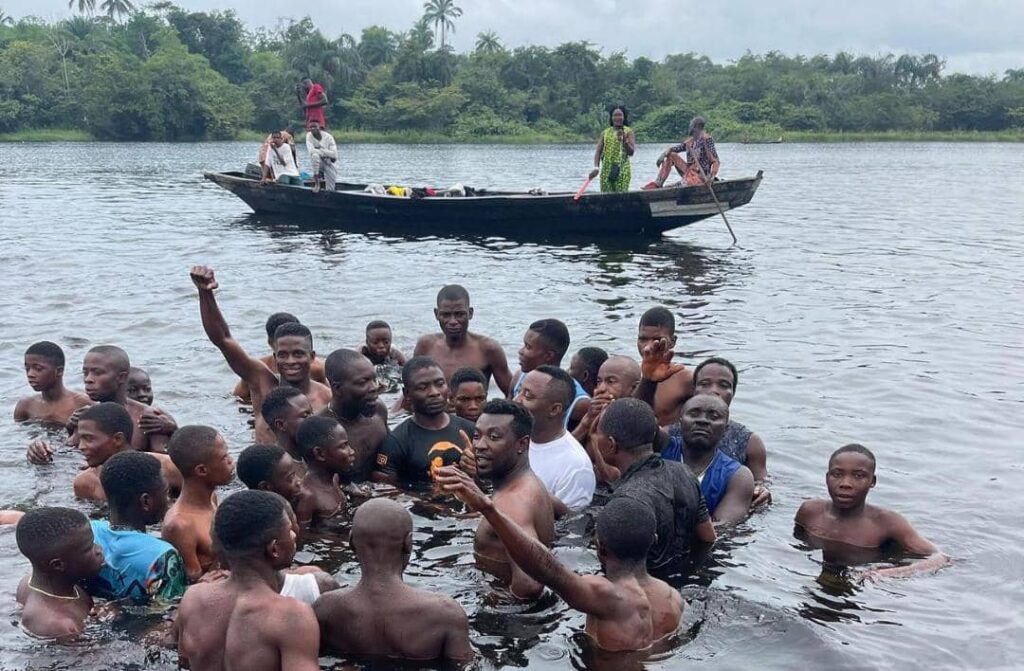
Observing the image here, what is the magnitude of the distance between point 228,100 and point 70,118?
34.7 feet

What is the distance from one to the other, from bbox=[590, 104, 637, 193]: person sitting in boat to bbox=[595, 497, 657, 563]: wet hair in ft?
55.8

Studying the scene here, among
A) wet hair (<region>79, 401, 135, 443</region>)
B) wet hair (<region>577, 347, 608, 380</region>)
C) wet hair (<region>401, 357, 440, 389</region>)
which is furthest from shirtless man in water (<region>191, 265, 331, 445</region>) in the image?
wet hair (<region>577, 347, 608, 380</region>)

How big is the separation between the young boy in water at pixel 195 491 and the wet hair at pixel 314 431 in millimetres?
736

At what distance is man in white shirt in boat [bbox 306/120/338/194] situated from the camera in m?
23.8

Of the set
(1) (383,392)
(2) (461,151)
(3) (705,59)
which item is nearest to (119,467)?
(1) (383,392)

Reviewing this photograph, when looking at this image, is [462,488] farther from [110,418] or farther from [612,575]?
[110,418]

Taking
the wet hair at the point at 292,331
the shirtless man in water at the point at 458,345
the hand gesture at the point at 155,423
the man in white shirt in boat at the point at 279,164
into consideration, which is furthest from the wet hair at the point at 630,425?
the man in white shirt in boat at the point at 279,164

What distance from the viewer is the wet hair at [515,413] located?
6199 millimetres

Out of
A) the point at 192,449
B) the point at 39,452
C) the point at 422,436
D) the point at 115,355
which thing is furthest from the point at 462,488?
the point at 39,452

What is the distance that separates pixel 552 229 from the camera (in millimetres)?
23516

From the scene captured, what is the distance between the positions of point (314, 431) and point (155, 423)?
1.83 meters

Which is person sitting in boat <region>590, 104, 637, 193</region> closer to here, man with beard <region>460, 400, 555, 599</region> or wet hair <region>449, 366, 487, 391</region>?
wet hair <region>449, 366, 487, 391</region>

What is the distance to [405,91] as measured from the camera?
252ft

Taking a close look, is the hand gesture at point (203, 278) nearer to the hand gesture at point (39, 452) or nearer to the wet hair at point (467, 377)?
the wet hair at point (467, 377)
